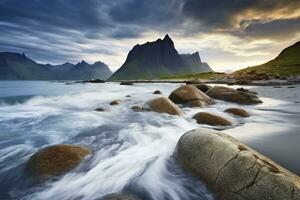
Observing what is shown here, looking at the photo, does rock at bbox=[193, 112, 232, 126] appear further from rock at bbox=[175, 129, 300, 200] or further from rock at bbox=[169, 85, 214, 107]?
rock at bbox=[169, 85, 214, 107]

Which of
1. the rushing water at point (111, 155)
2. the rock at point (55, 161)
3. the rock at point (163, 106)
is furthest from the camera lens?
the rock at point (163, 106)

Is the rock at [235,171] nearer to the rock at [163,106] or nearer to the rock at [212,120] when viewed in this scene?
the rock at [212,120]

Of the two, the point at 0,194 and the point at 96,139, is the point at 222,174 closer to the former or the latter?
the point at 0,194

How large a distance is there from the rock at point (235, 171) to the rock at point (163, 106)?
6329mm

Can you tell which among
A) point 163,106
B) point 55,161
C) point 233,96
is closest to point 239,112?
point 163,106

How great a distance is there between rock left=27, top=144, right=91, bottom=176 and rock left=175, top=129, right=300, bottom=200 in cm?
287

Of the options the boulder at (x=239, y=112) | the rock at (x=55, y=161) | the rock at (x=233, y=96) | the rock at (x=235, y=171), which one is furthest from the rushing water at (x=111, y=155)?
the rock at (x=233, y=96)

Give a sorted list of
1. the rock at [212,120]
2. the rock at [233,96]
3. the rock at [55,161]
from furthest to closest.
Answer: the rock at [233,96] < the rock at [212,120] < the rock at [55,161]

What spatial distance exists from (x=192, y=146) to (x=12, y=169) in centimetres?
473

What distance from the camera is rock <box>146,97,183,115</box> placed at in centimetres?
1198

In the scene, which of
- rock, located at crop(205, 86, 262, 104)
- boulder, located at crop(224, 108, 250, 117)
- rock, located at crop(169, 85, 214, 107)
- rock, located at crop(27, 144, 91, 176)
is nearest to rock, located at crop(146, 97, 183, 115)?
rock, located at crop(169, 85, 214, 107)

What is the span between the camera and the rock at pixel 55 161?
537cm

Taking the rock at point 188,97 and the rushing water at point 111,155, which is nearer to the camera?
the rushing water at point 111,155

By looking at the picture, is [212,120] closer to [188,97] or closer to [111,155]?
[111,155]
